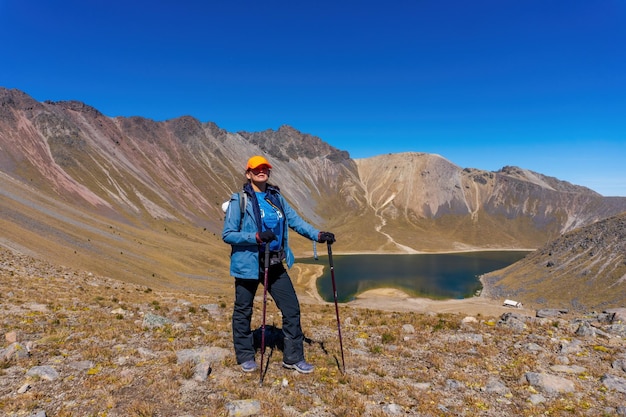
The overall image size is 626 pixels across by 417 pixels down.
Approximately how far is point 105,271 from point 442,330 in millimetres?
46419

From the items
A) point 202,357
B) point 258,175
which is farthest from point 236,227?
point 202,357

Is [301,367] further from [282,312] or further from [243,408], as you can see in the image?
[243,408]

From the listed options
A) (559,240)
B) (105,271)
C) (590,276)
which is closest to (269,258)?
(105,271)

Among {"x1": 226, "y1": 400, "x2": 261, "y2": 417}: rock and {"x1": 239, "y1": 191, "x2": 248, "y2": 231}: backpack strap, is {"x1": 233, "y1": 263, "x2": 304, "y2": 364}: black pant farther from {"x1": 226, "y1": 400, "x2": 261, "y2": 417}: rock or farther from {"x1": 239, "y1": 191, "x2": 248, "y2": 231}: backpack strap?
{"x1": 226, "y1": 400, "x2": 261, "y2": 417}: rock

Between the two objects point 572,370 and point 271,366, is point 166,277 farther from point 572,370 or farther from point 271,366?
point 572,370

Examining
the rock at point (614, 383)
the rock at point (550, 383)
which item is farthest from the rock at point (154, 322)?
the rock at point (614, 383)

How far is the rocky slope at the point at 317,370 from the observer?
713 centimetres

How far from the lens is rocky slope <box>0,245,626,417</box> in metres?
7.13

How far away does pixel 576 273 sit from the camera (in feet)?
263

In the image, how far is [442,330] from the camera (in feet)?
45.6

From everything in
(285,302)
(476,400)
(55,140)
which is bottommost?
(476,400)

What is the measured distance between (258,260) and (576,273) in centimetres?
9657

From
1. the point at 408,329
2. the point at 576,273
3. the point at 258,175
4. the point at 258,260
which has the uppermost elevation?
the point at 258,175

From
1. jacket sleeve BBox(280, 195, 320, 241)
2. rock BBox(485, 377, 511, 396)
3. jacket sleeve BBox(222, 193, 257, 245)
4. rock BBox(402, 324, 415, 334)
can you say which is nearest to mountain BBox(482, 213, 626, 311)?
rock BBox(402, 324, 415, 334)
